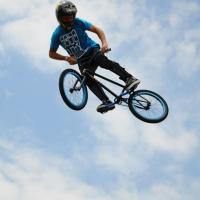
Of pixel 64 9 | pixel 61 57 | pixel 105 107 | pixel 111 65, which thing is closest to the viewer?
pixel 64 9

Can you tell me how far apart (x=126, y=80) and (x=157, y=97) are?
1105 millimetres

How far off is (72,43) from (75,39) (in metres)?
0.13

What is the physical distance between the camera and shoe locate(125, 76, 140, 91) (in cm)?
1532

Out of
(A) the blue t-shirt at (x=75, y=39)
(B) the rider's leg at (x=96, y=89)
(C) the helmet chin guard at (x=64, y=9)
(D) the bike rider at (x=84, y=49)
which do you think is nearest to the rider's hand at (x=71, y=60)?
(D) the bike rider at (x=84, y=49)

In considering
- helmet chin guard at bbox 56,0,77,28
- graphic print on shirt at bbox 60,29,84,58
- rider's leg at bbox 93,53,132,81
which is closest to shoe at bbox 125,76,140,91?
rider's leg at bbox 93,53,132,81

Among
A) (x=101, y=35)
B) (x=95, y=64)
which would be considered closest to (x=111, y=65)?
(x=95, y=64)

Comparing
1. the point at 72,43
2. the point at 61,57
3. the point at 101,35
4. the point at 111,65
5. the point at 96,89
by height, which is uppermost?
the point at 101,35

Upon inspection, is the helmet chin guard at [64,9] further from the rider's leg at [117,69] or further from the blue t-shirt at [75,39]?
the rider's leg at [117,69]

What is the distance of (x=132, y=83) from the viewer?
15.3 m

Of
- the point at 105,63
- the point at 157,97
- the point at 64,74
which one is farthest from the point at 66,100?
the point at 157,97

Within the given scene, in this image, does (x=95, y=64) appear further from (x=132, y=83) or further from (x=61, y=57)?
(x=132, y=83)

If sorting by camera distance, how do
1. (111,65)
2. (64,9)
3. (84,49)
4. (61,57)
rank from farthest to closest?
(111,65)
(61,57)
(84,49)
(64,9)

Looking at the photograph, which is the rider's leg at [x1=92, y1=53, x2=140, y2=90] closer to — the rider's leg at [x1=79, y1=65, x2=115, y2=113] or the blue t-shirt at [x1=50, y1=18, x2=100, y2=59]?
the rider's leg at [x1=79, y1=65, x2=115, y2=113]

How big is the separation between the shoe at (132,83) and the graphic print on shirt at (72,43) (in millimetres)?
1523
